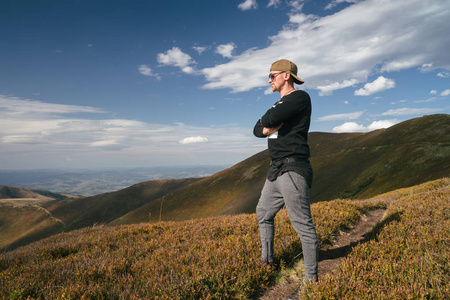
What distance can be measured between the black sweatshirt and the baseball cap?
0.43 metres

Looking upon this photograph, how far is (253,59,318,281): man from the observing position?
376cm

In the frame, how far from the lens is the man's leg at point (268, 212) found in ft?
13.7

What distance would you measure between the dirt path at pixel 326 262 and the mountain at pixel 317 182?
99.6ft

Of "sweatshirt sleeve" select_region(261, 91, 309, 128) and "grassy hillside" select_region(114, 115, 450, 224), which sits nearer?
"sweatshirt sleeve" select_region(261, 91, 309, 128)

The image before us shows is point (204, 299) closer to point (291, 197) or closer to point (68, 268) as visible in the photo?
point (291, 197)

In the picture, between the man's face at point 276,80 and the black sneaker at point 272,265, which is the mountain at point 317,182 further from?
the man's face at point 276,80

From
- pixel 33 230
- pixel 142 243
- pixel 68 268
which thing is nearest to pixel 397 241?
pixel 142 243

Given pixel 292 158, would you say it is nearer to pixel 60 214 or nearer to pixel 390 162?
pixel 390 162

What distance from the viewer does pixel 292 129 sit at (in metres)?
3.90

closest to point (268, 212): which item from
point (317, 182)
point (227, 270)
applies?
point (227, 270)

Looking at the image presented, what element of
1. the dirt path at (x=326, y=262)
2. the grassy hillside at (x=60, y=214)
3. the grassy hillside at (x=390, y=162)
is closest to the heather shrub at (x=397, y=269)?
the dirt path at (x=326, y=262)

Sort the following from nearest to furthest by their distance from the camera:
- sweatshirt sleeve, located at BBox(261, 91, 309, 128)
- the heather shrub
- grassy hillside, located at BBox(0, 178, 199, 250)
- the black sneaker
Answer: the heather shrub
sweatshirt sleeve, located at BBox(261, 91, 309, 128)
the black sneaker
grassy hillside, located at BBox(0, 178, 199, 250)

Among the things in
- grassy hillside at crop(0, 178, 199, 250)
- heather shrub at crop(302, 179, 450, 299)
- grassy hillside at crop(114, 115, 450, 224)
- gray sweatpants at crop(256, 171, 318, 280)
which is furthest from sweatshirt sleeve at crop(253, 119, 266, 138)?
grassy hillside at crop(0, 178, 199, 250)

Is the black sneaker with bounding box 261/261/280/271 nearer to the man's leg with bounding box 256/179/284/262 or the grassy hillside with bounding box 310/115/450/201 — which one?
the man's leg with bounding box 256/179/284/262
